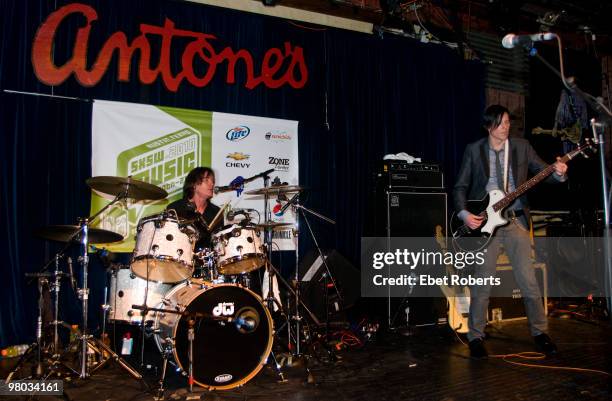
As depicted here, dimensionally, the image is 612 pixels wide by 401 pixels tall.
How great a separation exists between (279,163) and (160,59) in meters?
1.65

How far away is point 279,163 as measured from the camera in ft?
19.3

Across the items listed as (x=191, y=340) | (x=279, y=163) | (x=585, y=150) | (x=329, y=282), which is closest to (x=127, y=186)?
(x=191, y=340)

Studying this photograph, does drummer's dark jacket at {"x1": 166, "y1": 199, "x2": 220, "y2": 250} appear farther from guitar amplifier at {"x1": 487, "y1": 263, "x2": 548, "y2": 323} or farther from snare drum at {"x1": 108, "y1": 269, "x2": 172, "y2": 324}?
guitar amplifier at {"x1": 487, "y1": 263, "x2": 548, "y2": 323}

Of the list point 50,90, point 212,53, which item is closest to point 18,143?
point 50,90

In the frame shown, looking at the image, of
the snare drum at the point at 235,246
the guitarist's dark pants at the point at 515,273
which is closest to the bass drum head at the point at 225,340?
the snare drum at the point at 235,246

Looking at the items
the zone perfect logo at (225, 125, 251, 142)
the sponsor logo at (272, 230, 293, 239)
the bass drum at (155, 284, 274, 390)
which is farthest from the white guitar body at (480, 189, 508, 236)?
the zone perfect logo at (225, 125, 251, 142)

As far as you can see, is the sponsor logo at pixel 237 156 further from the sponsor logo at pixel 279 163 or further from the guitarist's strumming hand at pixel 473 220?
the guitarist's strumming hand at pixel 473 220

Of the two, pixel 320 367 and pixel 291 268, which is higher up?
pixel 291 268

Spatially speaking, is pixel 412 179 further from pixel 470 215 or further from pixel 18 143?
pixel 18 143

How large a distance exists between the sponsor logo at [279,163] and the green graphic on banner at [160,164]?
0.71 meters

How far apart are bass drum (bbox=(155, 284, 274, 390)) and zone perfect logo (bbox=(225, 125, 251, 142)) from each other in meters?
2.36

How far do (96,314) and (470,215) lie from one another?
3.46 meters

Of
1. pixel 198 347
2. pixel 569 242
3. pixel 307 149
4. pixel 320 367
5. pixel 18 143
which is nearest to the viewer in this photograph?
pixel 198 347

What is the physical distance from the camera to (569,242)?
6.96m
